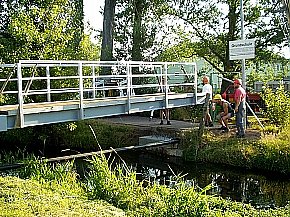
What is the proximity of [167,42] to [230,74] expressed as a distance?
3338 millimetres

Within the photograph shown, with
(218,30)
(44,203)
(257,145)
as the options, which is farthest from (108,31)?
(44,203)

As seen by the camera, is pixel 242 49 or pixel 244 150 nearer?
pixel 244 150

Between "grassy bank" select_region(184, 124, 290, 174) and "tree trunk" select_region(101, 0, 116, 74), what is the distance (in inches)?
326

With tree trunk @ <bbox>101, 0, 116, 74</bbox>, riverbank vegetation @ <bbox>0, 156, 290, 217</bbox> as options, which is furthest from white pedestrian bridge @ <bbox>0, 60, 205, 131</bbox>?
tree trunk @ <bbox>101, 0, 116, 74</bbox>

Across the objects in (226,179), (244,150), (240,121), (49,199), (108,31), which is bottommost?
(226,179)

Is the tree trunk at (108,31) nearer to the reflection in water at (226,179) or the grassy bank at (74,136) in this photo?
the grassy bank at (74,136)

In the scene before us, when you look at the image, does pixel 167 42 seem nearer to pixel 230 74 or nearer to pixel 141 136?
→ pixel 230 74

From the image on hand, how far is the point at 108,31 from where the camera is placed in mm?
22906

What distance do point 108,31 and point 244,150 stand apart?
1133cm

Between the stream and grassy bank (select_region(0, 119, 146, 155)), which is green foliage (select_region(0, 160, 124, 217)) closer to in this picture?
the stream

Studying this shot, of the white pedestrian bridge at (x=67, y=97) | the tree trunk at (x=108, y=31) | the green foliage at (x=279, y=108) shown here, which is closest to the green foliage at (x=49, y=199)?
the white pedestrian bridge at (x=67, y=97)

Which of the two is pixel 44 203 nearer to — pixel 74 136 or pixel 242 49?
pixel 242 49

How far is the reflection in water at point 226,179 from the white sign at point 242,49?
3.78 m

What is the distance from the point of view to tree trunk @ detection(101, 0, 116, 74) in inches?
883
